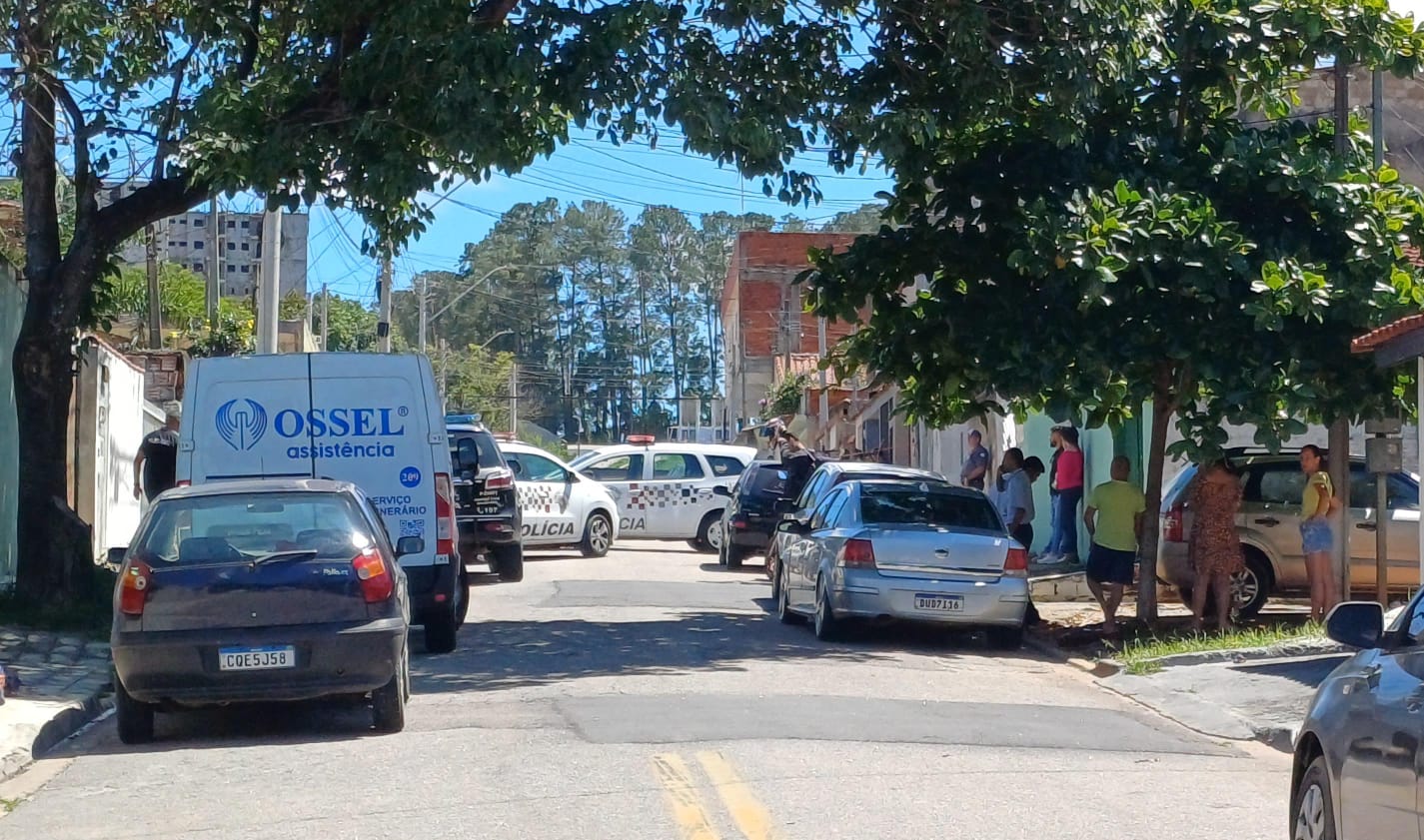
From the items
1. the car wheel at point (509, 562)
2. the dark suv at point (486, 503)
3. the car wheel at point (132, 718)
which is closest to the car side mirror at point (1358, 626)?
the car wheel at point (132, 718)

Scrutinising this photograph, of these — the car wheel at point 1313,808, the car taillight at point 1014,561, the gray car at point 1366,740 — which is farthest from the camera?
the car taillight at point 1014,561

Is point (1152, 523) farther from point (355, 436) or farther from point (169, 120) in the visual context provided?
point (169, 120)

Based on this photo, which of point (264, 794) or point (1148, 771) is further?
point (1148, 771)

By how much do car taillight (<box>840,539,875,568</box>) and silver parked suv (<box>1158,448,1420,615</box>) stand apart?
406 centimetres

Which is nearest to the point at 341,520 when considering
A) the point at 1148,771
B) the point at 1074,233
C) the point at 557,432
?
the point at 1148,771

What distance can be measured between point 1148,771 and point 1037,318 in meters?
6.06

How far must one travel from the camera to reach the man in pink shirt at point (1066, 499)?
847 inches

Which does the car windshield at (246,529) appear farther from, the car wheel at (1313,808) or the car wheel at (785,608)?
the car wheel at (785,608)

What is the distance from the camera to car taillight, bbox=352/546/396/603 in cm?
984

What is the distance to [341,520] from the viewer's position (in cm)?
1005

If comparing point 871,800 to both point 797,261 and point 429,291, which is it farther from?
point 429,291

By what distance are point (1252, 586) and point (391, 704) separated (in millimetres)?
10610

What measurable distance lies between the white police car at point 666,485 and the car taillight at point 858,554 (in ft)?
45.2

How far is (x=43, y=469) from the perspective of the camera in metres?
15.4
